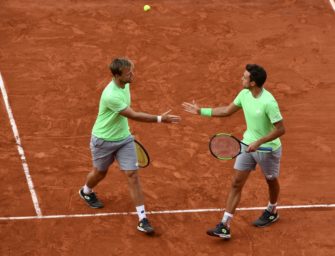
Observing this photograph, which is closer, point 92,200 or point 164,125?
point 92,200

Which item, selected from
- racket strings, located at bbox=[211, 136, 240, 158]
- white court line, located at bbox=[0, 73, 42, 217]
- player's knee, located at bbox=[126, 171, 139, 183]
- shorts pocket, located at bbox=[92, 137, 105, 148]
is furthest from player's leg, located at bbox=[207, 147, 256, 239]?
white court line, located at bbox=[0, 73, 42, 217]

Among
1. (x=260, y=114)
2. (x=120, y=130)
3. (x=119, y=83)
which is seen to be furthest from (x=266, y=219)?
(x=119, y=83)

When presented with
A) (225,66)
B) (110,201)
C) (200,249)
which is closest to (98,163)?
(110,201)

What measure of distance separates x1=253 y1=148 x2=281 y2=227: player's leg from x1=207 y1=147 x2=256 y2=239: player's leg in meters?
0.16

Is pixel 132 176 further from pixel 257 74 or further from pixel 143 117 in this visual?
pixel 257 74

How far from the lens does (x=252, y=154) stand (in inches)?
356

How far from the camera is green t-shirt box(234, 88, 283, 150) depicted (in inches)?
339

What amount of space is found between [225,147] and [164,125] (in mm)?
2850

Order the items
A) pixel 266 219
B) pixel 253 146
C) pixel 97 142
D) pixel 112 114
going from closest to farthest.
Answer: pixel 253 146 → pixel 112 114 → pixel 97 142 → pixel 266 219

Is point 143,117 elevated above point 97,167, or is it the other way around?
point 143,117

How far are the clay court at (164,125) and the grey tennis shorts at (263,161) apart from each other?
97 cm

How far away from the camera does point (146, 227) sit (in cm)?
945

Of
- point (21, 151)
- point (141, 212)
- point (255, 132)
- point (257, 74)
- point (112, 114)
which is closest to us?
point (257, 74)

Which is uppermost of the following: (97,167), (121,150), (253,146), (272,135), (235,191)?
(272,135)
